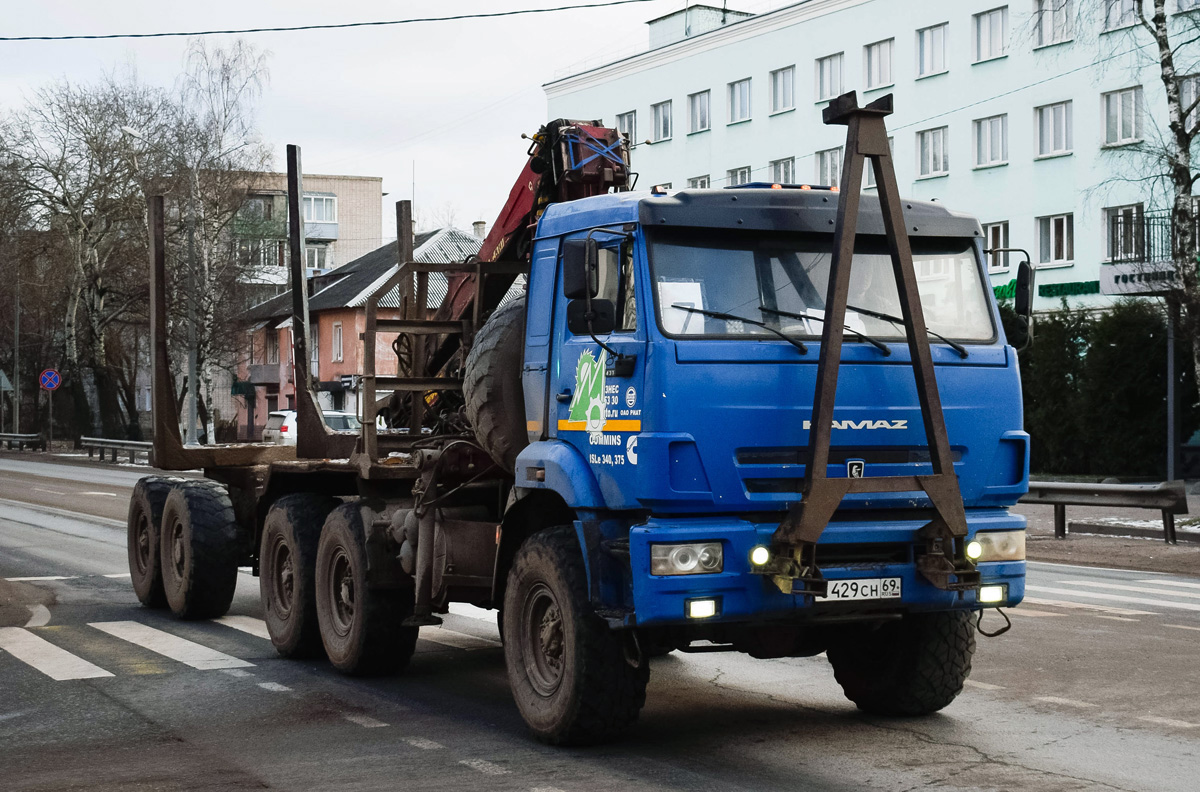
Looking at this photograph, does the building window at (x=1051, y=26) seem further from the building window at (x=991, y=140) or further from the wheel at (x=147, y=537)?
the wheel at (x=147, y=537)

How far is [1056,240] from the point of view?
4200 cm

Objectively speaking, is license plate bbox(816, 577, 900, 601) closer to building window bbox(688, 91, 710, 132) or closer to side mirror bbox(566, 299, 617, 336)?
side mirror bbox(566, 299, 617, 336)

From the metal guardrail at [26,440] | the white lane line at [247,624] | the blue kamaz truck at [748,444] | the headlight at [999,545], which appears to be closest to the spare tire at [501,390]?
the blue kamaz truck at [748,444]

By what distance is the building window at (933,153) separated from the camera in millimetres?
45844

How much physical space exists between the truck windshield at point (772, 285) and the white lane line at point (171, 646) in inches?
182

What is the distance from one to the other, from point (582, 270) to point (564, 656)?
183 cm

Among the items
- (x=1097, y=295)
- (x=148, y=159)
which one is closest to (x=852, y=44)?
(x=1097, y=295)

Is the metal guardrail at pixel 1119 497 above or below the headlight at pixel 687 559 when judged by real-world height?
below

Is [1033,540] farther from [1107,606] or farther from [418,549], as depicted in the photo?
[418,549]

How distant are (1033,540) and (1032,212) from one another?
23.9 m

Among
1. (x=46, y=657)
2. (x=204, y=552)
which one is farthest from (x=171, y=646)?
(x=204, y=552)

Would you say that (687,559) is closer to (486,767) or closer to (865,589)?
(865,589)

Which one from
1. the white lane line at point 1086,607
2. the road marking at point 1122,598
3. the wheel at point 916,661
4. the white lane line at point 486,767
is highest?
the wheel at point 916,661

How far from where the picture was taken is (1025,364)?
116 ft
